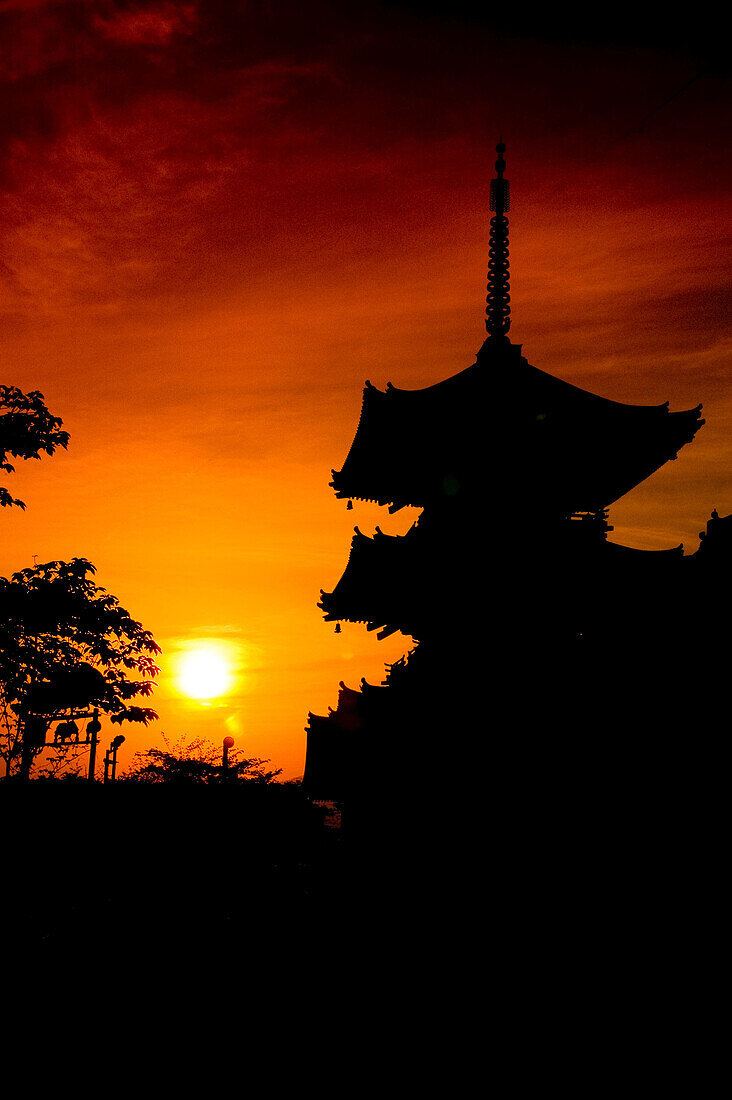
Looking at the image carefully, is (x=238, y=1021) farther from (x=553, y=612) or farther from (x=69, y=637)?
(x=69, y=637)

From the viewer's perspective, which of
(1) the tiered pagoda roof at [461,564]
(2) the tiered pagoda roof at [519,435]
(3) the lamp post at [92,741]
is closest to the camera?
(1) the tiered pagoda roof at [461,564]

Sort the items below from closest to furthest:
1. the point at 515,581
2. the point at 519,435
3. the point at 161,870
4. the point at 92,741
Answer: the point at 515,581
the point at 519,435
the point at 161,870
the point at 92,741

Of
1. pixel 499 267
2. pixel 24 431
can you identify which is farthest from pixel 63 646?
pixel 499 267

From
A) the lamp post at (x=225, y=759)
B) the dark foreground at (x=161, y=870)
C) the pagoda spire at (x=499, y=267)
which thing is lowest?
the dark foreground at (x=161, y=870)

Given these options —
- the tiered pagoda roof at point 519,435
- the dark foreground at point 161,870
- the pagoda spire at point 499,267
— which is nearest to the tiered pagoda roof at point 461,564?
the tiered pagoda roof at point 519,435

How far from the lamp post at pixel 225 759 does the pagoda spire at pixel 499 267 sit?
18.8 m

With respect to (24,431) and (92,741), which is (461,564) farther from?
(92,741)

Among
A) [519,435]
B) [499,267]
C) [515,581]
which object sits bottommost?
[515,581]

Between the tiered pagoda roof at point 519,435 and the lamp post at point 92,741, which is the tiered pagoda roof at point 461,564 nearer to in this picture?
the tiered pagoda roof at point 519,435

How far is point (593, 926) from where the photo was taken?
338 inches

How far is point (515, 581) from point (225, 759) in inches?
726

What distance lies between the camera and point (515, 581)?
1089cm

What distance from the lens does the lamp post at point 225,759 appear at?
25.3m

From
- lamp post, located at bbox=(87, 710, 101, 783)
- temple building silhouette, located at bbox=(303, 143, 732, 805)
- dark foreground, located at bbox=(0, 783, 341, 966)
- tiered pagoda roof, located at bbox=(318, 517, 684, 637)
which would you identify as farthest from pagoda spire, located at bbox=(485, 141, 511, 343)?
lamp post, located at bbox=(87, 710, 101, 783)
